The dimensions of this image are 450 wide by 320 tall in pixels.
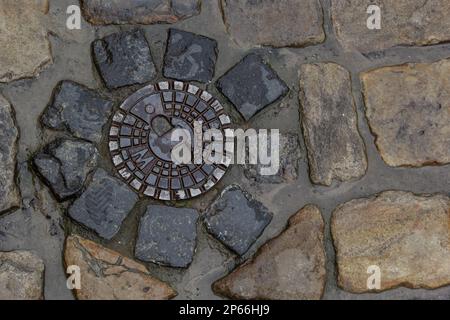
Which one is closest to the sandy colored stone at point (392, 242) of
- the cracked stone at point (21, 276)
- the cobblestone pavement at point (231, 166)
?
the cobblestone pavement at point (231, 166)

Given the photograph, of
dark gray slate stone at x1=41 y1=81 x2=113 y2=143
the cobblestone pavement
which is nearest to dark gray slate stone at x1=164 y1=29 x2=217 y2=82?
the cobblestone pavement

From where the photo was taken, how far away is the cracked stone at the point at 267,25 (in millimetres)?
2297

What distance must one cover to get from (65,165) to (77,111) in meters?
0.18

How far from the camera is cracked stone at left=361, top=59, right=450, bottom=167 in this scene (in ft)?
7.38

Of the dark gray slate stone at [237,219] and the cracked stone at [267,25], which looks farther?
the cracked stone at [267,25]

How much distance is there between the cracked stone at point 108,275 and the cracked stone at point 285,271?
0.67 ft

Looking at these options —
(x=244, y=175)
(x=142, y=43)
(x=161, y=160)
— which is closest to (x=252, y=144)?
(x=244, y=175)

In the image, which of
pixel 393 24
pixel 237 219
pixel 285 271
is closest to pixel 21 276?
pixel 237 219

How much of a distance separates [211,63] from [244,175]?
→ 0.38 meters

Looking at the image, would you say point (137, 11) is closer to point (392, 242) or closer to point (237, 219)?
point (237, 219)

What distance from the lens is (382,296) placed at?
7.16 feet

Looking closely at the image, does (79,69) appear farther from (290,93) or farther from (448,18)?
(448,18)

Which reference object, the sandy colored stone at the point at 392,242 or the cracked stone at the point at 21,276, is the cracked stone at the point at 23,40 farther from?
the sandy colored stone at the point at 392,242

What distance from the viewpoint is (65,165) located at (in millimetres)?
2135
